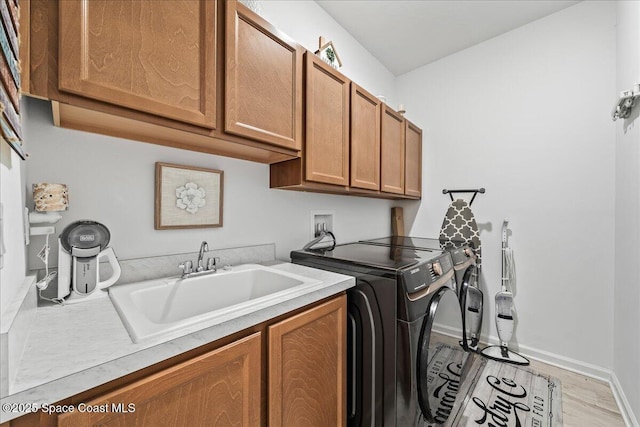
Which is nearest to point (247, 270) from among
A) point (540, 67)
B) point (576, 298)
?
point (576, 298)

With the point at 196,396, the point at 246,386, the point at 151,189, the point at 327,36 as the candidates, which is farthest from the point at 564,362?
the point at 327,36

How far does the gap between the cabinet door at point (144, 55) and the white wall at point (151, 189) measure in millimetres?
362

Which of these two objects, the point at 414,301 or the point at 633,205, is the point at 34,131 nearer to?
the point at 414,301

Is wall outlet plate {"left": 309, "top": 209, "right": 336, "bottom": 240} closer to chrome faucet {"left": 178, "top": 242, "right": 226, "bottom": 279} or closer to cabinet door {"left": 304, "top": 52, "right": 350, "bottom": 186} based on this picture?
cabinet door {"left": 304, "top": 52, "right": 350, "bottom": 186}

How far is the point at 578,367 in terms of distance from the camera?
2.11 meters

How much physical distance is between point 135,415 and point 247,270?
2.76ft

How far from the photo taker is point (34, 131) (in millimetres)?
963

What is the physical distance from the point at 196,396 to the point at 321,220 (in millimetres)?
1524

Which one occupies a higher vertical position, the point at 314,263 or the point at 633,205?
the point at 633,205

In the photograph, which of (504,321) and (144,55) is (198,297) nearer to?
(144,55)

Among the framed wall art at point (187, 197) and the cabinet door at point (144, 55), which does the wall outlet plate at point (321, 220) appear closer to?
the framed wall art at point (187, 197)

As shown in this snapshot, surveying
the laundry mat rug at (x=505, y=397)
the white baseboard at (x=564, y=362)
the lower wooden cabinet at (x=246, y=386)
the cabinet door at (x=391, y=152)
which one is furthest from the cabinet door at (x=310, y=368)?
the white baseboard at (x=564, y=362)

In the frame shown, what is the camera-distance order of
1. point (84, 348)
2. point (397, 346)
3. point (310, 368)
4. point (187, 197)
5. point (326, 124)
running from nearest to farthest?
point (84, 348), point (310, 368), point (397, 346), point (187, 197), point (326, 124)

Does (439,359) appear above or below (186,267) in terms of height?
below
